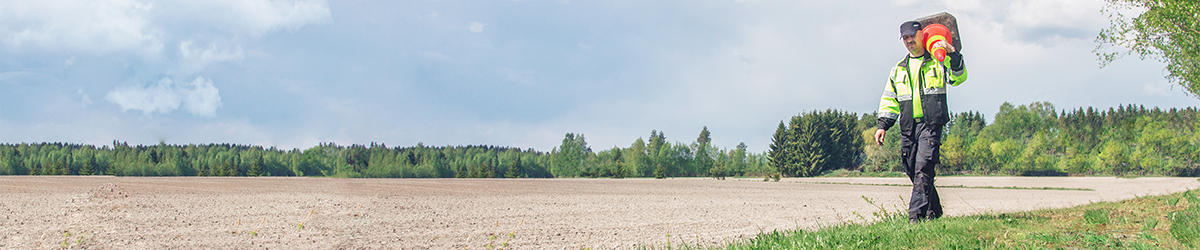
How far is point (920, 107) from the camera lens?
603cm

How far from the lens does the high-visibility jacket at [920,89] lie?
5.89 meters

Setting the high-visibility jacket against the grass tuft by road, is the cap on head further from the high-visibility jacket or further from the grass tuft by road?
the grass tuft by road

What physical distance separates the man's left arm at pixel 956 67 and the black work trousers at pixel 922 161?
0.52m

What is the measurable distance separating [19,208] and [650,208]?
1684cm

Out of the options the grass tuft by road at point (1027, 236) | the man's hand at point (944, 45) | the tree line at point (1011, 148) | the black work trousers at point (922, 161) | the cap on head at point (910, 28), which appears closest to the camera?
the grass tuft by road at point (1027, 236)

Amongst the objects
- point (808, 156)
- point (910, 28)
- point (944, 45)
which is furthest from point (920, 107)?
point (808, 156)

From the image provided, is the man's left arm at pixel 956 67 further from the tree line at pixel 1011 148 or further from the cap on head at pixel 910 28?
the tree line at pixel 1011 148

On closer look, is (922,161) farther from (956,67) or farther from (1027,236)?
(1027,236)

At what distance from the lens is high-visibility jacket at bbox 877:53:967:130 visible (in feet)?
19.3

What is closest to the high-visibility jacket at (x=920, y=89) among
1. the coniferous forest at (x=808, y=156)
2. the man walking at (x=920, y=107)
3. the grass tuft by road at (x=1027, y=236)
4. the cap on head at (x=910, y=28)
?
the man walking at (x=920, y=107)

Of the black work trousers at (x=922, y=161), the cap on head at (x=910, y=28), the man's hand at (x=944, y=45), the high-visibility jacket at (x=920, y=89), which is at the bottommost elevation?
the black work trousers at (x=922, y=161)

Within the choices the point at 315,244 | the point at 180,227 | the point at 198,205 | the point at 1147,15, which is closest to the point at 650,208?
the point at 315,244

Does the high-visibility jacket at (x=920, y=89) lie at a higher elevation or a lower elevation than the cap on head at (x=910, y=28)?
lower

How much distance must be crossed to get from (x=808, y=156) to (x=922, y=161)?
80437 mm
